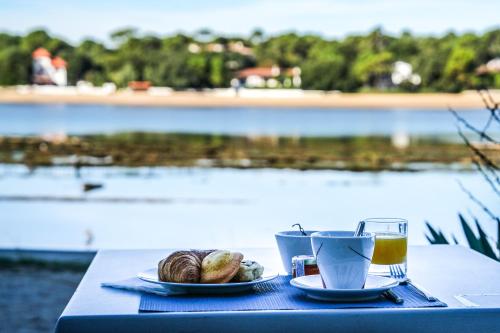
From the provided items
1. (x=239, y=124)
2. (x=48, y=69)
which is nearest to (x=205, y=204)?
(x=239, y=124)

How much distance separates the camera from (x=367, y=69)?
78.1 meters

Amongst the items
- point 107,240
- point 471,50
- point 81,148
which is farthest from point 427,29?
point 107,240

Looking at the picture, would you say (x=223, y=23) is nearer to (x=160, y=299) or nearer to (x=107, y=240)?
(x=107, y=240)

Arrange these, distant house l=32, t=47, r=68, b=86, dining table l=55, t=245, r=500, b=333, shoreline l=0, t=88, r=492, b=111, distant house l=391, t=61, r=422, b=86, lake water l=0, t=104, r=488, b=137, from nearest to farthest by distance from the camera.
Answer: dining table l=55, t=245, r=500, b=333
lake water l=0, t=104, r=488, b=137
distant house l=391, t=61, r=422, b=86
shoreline l=0, t=88, r=492, b=111
distant house l=32, t=47, r=68, b=86

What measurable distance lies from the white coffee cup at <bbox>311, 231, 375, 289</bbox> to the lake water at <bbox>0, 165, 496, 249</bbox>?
235 inches

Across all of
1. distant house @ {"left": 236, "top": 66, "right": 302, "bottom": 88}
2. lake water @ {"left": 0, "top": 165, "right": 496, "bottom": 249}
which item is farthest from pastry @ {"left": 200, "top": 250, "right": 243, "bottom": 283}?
distant house @ {"left": 236, "top": 66, "right": 302, "bottom": 88}

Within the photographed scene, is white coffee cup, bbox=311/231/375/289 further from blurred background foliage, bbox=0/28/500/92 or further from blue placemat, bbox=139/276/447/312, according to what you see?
blurred background foliage, bbox=0/28/500/92

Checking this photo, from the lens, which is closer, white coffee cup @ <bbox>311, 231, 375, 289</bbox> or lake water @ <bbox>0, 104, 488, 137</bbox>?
white coffee cup @ <bbox>311, 231, 375, 289</bbox>

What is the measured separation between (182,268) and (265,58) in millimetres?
85668

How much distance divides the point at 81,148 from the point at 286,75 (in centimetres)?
6076

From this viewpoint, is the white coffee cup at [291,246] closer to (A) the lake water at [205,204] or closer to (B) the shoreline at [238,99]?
(A) the lake water at [205,204]

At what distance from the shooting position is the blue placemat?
157cm

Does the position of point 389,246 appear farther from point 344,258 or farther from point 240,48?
point 240,48

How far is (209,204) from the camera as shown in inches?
479
